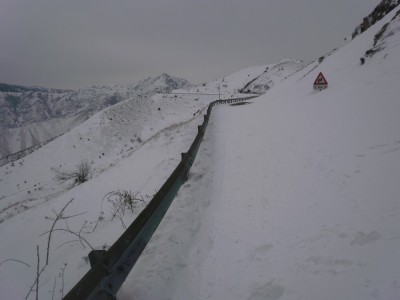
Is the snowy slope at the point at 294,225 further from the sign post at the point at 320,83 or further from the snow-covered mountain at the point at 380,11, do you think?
the snow-covered mountain at the point at 380,11

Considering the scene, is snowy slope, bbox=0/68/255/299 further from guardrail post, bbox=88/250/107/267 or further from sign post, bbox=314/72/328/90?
sign post, bbox=314/72/328/90

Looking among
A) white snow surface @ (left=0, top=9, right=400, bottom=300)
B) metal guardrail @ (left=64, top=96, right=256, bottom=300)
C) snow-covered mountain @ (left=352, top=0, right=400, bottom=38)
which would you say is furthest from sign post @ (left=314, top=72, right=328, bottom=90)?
snow-covered mountain @ (left=352, top=0, right=400, bottom=38)

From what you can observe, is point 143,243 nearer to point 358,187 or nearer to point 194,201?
point 194,201

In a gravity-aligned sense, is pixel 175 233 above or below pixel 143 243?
below

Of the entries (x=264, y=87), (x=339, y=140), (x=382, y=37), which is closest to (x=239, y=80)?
(x=264, y=87)

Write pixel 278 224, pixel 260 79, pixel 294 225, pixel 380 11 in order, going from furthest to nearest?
pixel 260 79, pixel 380 11, pixel 278 224, pixel 294 225

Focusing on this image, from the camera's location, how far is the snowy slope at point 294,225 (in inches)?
104

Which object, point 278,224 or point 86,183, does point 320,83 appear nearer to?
point 278,224

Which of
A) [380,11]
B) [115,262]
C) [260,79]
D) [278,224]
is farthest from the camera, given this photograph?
[260,79]

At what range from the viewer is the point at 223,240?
12.1 ft

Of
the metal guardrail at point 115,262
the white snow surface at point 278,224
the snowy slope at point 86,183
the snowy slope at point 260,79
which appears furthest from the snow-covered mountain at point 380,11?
the snowy slope at point 260,79

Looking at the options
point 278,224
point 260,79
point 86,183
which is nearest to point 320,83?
point 278,224

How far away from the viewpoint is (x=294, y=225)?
11.9 ft

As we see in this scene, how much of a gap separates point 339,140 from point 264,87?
208ft
